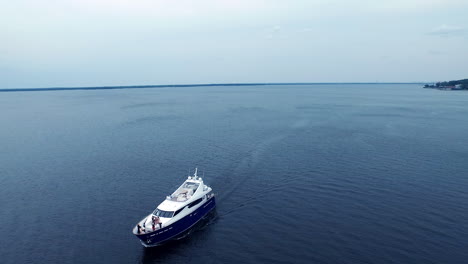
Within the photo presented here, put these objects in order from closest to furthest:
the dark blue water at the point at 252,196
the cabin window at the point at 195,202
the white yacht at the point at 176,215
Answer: the dark blue water at the point at 252,196
the white yacht at the point at 176,215
the cabin window at the point at 195,202

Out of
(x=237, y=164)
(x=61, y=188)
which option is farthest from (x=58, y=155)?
(x=237, y=164)

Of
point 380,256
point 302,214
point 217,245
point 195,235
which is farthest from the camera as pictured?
point 302,214

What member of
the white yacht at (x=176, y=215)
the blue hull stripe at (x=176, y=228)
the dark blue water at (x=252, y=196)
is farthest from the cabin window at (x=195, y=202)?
the dark blue water at (x=252, y=196)

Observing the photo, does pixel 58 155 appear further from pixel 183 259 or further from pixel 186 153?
pixel 183 259

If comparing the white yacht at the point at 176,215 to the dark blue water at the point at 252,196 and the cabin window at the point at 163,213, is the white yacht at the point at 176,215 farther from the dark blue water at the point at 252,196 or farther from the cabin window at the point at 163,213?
the dark blue water at the point at 252,196

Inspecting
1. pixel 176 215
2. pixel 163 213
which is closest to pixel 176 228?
pixel 176 215

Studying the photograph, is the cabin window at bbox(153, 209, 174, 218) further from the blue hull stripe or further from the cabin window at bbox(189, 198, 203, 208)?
the cabin window at bbox(189, 198, 203, 208)
